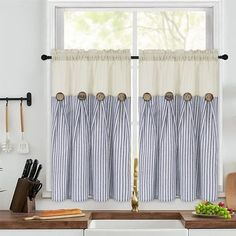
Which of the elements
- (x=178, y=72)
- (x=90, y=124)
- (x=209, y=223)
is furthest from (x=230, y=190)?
(x=90, y=124)

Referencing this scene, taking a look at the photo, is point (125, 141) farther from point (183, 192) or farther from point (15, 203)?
point (15, 203)

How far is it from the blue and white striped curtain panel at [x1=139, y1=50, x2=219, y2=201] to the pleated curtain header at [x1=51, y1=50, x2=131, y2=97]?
0.44ft

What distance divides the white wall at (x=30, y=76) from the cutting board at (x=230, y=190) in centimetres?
7

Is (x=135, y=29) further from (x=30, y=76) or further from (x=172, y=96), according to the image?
(x=30, y=76)

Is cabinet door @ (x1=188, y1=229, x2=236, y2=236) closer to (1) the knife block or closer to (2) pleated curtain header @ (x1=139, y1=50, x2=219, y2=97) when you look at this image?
(2) pleated curtain header @ (x1=139, y1=50, x2=219, y2=97)

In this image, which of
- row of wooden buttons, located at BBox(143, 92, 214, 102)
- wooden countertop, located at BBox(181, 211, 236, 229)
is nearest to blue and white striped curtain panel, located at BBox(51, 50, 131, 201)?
row of wooden buttons, located at BBox(143, 92, 214, 102)

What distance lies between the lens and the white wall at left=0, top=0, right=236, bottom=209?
473 cm

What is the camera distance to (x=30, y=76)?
4742mm

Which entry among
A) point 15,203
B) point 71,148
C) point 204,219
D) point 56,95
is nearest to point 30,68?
point 56,95

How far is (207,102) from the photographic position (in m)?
4.64

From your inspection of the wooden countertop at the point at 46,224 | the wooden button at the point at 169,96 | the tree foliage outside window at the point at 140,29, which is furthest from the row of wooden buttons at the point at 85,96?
the wooden countertop at the point at 46,224

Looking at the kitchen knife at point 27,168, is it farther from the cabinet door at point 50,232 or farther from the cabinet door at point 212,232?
the cabinet door at point 212,232

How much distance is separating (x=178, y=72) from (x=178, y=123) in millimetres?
361

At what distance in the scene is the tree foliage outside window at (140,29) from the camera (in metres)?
4.85
